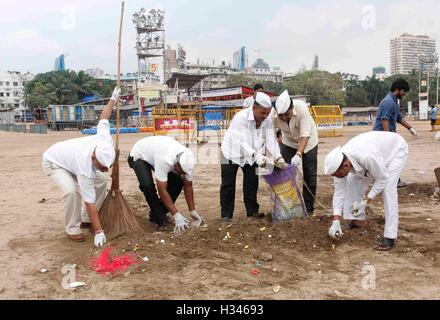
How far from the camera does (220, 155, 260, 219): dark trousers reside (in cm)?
496

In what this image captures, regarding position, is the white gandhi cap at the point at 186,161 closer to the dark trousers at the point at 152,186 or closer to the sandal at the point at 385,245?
the dark trousers at the point at 152,186

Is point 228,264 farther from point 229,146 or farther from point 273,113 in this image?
point 273,113

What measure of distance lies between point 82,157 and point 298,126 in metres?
2.43

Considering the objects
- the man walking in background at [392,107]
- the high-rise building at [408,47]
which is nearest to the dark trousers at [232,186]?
the man walking in background at [392,107]

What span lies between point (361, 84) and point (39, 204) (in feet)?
238

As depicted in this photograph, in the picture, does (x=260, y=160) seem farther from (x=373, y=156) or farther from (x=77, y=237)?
(x=77, y=237)

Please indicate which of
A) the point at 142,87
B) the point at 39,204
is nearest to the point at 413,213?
the point at 39,204

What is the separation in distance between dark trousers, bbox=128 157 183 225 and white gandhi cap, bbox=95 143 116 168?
1.83 ft

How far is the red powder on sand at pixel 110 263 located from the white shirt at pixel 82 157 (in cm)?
72

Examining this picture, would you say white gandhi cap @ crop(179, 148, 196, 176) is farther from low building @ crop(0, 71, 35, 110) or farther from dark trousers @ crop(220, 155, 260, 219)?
low building @ crop(0, 71, 35, 110)

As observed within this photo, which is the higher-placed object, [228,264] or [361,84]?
[361,84]

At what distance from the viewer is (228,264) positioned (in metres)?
3.65

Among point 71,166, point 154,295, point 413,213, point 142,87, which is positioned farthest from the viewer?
point 142,87

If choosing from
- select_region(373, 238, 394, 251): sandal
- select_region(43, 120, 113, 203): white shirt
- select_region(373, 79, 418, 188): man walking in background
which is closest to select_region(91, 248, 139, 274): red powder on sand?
select_region(43, 120, 113, 203): white shirt
